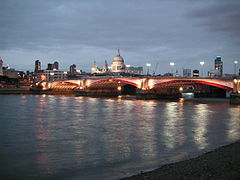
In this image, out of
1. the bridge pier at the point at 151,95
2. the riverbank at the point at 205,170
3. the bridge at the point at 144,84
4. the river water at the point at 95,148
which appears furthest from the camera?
the bridge pier at the point at 151,95

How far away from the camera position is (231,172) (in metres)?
8.39

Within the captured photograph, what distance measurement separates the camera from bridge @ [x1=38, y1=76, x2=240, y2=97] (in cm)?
5284

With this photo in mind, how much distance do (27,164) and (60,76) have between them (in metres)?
159

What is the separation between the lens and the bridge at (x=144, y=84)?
52844 millimetres

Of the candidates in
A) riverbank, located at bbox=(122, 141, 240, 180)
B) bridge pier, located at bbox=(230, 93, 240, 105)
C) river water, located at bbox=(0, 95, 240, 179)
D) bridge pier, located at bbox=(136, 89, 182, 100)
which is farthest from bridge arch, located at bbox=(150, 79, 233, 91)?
riverbank, located at bbox=(122, 141, 240, 180)

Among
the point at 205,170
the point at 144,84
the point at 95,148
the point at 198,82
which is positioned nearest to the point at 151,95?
the point at 144,84

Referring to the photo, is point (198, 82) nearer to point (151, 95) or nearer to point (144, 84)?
point (151, 95)

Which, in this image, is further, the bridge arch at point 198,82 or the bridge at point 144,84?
the bridge at point 144,84

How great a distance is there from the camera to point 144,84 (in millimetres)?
63938

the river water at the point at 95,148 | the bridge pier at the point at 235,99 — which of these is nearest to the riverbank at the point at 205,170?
the river water at the point at 95,148

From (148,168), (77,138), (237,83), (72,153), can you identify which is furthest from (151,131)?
(237,83)

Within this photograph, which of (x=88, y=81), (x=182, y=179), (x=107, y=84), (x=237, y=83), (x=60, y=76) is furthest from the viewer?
(x=60, y=76)

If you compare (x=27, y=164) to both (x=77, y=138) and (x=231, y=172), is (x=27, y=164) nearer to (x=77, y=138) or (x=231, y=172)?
(x=77, y=138)

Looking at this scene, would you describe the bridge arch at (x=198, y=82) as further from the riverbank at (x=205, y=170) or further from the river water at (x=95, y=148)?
the riverbank at (x=205, y=170)
